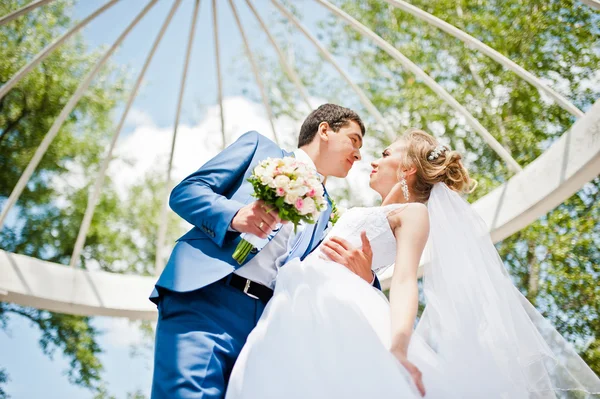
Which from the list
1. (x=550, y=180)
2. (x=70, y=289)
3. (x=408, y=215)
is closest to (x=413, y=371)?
(x=408, y=215)

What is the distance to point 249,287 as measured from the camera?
421 cm

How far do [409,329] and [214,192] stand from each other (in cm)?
175

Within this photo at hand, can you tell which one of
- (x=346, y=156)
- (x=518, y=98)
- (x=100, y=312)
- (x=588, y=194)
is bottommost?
(x=100, y=312)

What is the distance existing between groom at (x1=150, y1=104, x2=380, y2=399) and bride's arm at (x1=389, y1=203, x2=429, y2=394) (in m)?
0.40

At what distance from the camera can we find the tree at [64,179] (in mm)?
19297

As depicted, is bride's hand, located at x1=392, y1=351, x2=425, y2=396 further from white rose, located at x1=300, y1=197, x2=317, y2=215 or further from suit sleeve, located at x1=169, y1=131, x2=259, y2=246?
suit sleeve, located at x1=169, y1=131, x2=259, y2=246

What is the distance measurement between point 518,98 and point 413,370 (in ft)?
50.2

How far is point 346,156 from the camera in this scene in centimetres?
538

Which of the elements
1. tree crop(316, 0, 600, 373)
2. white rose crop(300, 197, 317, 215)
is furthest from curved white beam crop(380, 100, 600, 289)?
tree crop(316, 0, 600, 373)

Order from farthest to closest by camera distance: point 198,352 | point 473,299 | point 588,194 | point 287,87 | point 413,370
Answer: point 287,87, point 588,194, point 473,299, point 198,352, point 413,370

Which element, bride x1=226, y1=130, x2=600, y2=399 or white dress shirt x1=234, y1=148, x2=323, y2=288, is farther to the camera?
white dress shirt x1=234, y1=148, x2=323, y2=288

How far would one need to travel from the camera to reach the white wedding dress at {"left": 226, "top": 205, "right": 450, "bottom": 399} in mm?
3309

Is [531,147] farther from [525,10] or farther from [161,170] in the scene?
[161,170]

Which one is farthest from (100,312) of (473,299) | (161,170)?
(161,170)
